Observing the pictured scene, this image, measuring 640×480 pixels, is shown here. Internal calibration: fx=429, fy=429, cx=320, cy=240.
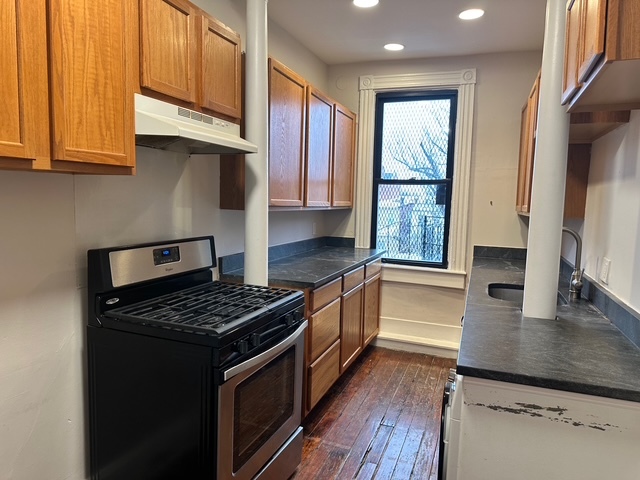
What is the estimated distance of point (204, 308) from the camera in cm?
177

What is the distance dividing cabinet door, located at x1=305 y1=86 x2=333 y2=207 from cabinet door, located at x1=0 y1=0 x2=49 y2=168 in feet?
6.47

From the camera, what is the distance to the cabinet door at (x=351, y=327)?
10.1 ft

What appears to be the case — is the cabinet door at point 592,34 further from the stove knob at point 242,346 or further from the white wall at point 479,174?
the white wall at point 479,174

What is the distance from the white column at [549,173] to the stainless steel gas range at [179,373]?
3.54ft

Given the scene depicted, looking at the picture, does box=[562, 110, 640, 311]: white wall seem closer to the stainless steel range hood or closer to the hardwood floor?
the hardwood floor

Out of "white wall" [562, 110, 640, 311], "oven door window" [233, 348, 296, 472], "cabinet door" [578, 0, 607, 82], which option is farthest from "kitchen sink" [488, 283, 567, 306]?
"cabinet door" [578, 0, 607, 82]

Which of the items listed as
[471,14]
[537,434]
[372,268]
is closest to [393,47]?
[471,14]

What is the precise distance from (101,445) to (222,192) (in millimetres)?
→ 1418

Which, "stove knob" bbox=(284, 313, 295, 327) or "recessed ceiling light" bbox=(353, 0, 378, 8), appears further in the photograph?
"recessed ceiling light" bbox=(353, 0, 378, 8)

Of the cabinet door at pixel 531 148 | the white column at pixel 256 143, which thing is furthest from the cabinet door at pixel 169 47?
the cabinet door at pixel 531 148

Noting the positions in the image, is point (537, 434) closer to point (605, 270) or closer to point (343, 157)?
point (605, 270)

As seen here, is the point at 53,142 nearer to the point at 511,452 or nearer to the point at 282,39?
the point at 511,452

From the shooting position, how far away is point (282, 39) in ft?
10.7

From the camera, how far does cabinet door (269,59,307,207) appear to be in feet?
8.29
